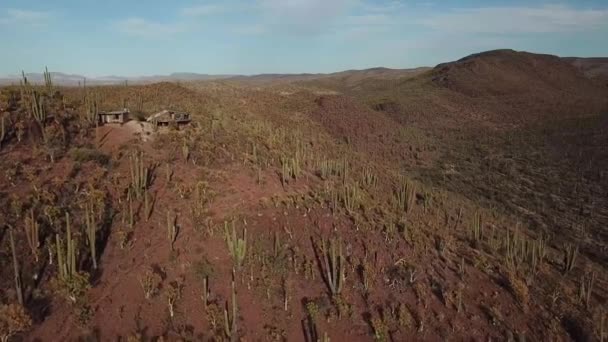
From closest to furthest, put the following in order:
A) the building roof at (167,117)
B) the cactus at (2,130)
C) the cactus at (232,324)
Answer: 1. the cactus at (232,324)
2. the cactus at (2,130)
3. the building roof at (167,117)

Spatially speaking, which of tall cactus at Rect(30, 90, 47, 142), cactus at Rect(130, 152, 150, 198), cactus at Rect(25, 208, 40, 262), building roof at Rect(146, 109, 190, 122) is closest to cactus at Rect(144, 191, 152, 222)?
cactus at Rect(130, 152, 150, 198)

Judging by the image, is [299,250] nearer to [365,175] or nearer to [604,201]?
[365,175]

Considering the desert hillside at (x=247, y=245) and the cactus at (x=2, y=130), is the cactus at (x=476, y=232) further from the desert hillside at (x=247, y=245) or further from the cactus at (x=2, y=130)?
the cactus at (x=2, y=130)

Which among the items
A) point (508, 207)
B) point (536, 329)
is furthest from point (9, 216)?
point (508, 207)

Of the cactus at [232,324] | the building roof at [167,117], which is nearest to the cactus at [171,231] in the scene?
the cactus at [232,324]

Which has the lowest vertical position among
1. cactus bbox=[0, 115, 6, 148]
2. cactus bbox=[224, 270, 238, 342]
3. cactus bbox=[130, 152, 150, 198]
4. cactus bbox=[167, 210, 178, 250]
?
cactus bbox=[224, 270, 238, 342]

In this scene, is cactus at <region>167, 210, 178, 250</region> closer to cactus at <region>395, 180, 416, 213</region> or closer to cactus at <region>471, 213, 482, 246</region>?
cactus at <region>395, 180, 416, 213</region>
